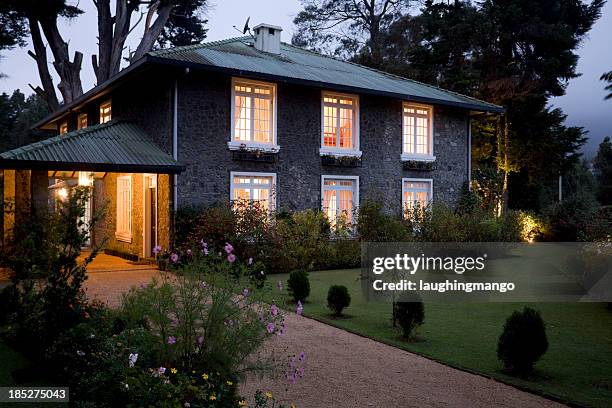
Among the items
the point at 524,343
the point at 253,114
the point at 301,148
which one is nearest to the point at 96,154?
the point at 253,114

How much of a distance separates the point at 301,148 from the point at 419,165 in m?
4.64

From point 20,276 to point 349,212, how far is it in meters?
12.5

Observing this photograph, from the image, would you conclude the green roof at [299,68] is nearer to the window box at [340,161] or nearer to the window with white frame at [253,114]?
the window with white frame at [253,114]

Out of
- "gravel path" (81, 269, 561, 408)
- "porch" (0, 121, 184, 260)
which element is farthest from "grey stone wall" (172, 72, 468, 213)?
"gravel path" (81, 269, 561, 408)

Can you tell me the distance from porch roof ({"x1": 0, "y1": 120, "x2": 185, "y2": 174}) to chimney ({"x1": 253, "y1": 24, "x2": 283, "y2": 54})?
5570 mm

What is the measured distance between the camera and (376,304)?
34.6ft

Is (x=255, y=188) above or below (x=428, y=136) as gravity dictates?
below

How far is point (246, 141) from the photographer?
15.9 m

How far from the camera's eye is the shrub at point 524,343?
6191 millimetres

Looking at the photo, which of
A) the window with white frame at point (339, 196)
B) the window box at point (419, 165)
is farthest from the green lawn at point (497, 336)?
the window box at point (419, 165)

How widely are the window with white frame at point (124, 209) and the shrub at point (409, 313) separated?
1130 cm

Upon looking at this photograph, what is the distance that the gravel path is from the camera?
210 inches

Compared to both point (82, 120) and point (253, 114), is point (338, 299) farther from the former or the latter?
point (82, 120)

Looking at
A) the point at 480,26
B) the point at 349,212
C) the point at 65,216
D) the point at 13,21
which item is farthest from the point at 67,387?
the point at 480,26
